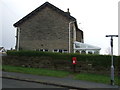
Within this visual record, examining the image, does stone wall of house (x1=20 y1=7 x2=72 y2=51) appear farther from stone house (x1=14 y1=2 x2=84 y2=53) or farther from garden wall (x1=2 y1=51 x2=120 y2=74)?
garden wall (x1=2 y1=51 x2=120 y2=74)

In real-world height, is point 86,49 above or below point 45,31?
below

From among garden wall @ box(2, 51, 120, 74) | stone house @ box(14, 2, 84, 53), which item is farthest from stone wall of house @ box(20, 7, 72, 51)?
garden wall @ box(2, 51, 120, 74)

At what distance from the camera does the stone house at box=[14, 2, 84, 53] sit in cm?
3309

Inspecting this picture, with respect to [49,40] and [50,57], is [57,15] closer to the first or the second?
[49,40]

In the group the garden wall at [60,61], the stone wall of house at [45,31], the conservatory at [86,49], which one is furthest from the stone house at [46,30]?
the garden wall at [60,61]

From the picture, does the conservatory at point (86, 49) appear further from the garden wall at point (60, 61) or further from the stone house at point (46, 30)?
the garden wall at point (60, 61)

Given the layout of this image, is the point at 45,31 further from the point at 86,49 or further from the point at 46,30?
the point at 86,49

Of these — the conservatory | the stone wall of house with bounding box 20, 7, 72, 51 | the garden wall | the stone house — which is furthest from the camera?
the conservatory

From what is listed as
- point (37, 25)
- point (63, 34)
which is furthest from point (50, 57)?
point (37, 25)

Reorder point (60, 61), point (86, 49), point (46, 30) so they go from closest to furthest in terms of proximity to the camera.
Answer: point (60, 61) < point (46, 30) < point (86, 49)

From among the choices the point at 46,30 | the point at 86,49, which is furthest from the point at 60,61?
the point at 86,49

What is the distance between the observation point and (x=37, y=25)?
3484 cm

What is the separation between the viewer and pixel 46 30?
34219 millimetres

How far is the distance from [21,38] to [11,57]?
921cm
